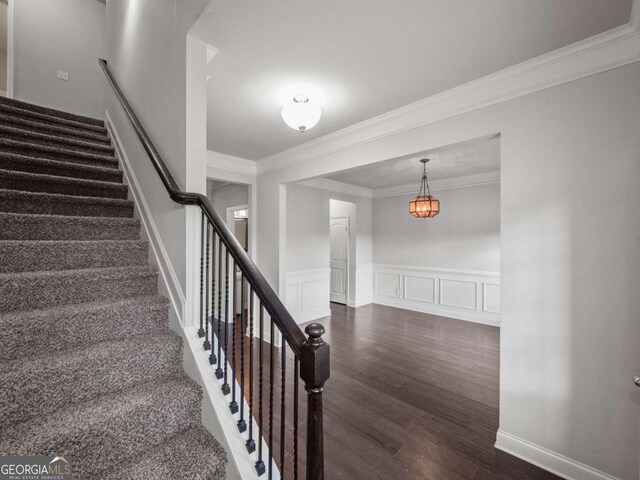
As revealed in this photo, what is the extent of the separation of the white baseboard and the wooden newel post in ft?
3.29

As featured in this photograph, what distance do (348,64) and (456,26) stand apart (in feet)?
2.27

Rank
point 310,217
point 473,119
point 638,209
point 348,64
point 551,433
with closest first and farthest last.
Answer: point 638,209 < point 551,433 < point 348,64 < point 473,119 < point 310,217

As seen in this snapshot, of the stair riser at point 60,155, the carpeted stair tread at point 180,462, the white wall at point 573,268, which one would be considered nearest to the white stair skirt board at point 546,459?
the white wall at point 573,268

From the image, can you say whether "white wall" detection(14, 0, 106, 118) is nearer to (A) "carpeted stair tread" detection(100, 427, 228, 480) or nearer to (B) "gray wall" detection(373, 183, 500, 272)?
(A) "carpeted stair tread" detection(100, 427, 228, 480)

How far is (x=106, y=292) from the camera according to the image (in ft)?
5.42

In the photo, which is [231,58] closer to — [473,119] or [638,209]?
[473,119]

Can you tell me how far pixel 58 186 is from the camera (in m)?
2.08

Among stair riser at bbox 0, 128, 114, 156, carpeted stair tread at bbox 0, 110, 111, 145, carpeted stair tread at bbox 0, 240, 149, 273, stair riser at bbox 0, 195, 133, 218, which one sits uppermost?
carpeted stair tread at bbox 0, 110, 111, 145

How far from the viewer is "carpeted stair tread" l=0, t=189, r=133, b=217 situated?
70.3 inches

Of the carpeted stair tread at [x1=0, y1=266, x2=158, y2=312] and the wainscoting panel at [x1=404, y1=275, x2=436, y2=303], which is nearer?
the carpeted stair tread at [x1=0, y1=266, x2=158, y2=312]

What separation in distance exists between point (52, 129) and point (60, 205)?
4.08ft

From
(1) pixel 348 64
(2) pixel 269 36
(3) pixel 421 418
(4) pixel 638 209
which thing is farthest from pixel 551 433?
(2) pixel 269 36

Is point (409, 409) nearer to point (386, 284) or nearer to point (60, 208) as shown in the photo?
point (60, 208)

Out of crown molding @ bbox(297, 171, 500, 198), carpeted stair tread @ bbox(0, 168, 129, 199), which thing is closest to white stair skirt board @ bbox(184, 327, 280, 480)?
carpeted stair tread @ bbox(0, 168, 129, 199)
